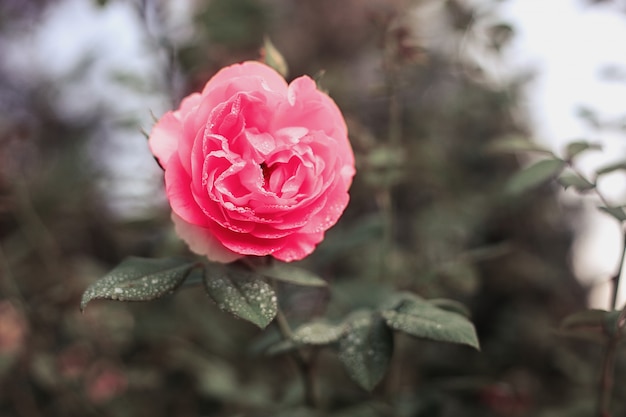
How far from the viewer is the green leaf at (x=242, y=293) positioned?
0.52m

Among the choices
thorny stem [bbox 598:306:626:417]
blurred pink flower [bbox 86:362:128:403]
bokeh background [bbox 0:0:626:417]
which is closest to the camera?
thorny stem [bbox 598:306:626:417]

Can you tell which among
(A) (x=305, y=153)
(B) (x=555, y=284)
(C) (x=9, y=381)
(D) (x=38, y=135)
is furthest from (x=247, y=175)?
(D) (x=38, y=135)

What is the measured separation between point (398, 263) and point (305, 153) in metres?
0.67

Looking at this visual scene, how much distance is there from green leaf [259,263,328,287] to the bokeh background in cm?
20

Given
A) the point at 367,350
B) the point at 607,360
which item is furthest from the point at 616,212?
the point at 367,350

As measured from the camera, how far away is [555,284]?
138cm

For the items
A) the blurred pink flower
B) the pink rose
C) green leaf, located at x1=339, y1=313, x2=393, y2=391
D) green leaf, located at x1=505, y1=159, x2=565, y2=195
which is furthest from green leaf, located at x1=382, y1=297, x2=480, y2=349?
the blurred pink flower

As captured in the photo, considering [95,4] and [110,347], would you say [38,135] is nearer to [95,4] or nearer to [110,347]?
[110,347]

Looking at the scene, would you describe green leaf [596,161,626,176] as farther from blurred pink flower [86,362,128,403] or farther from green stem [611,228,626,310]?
blurred pink flower [86,362,128,403]

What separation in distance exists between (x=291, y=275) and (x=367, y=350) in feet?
0.36

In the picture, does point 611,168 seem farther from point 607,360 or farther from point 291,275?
point 291,275

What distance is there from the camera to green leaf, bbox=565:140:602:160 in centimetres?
71

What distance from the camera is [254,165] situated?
53cm

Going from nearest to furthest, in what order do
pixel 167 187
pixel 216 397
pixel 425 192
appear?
1. pixel 167 187
2. pixel 216 397
3. pixel 425 192
